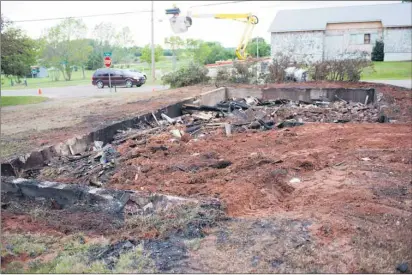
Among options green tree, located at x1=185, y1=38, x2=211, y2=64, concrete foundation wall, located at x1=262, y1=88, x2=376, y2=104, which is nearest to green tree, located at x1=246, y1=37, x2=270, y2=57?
green tree, located at x1=185, y1=38, x2=211, y2=64

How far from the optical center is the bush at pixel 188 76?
20609 mm

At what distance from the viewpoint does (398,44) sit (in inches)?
1314

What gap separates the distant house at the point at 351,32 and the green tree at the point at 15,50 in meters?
20.9

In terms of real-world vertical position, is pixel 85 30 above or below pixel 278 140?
above

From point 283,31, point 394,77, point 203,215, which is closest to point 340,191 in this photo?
point 203,215

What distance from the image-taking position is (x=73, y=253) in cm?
389

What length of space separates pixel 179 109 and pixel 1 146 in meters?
6.80

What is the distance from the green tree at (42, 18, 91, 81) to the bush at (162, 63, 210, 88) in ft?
19.2

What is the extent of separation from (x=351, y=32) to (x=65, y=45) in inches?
962

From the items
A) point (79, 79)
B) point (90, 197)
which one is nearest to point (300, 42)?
point (79, 79)

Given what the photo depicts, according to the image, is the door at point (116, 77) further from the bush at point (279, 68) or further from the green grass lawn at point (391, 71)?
the green grass lawn at point (391, 71)

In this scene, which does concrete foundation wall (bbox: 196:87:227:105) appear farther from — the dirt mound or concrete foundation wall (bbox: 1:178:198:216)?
concrete foundation wall (bbox: 1:178:198:216)

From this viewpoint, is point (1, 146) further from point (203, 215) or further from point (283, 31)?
point (283, 31)

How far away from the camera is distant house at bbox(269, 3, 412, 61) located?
33.3m
